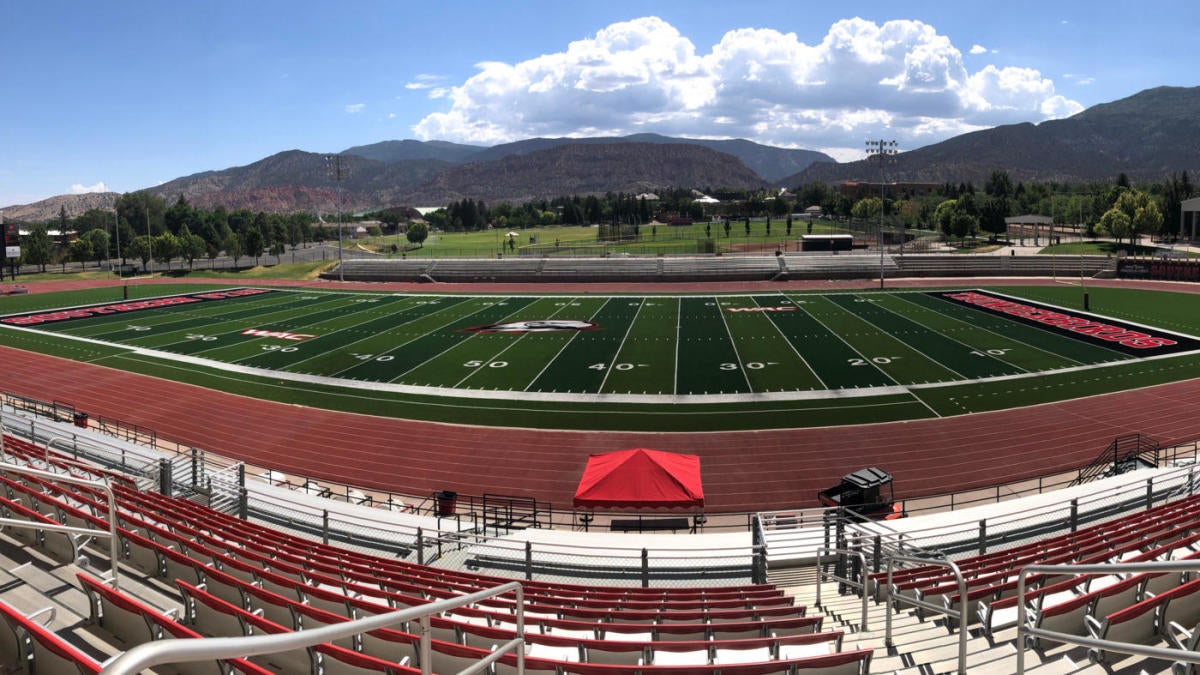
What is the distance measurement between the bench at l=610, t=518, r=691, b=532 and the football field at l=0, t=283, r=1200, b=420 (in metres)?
11.1

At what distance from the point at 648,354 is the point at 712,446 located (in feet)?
47.0

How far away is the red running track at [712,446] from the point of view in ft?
71.3

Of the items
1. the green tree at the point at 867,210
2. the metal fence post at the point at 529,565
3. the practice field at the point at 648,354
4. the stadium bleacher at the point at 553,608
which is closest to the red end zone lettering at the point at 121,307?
the practice field at the point at 648,354

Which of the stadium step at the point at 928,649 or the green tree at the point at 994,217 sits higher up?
the green tree at the point at 994,217

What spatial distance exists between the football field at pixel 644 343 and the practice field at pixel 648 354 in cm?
16

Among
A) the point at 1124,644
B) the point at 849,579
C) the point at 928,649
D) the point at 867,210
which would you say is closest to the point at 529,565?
the point at 849,579

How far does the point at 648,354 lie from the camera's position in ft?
127

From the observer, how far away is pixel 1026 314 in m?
47.7

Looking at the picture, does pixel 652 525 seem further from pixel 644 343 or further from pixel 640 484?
pixel 644 343

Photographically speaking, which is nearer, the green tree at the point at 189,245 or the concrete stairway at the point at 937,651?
the concrete stairway at the point at 937,651

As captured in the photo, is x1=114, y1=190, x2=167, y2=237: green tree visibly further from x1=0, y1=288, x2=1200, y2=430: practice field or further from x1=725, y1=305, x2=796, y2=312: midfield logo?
x1=725, y1=305, x2=796, y2=312: midfield logo

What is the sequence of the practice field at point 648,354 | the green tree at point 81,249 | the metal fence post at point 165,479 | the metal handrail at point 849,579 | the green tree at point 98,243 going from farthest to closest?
the green tree at point 98,243 → the green tree at point 81,249 → the practice field at point 648,354 → the metal fence post at point 165,479 → the metal handrail at point 849,579

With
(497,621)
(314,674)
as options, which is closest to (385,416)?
(497,621)

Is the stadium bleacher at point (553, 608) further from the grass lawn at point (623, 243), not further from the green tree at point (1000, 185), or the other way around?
the green tree at point (1000, 185)
